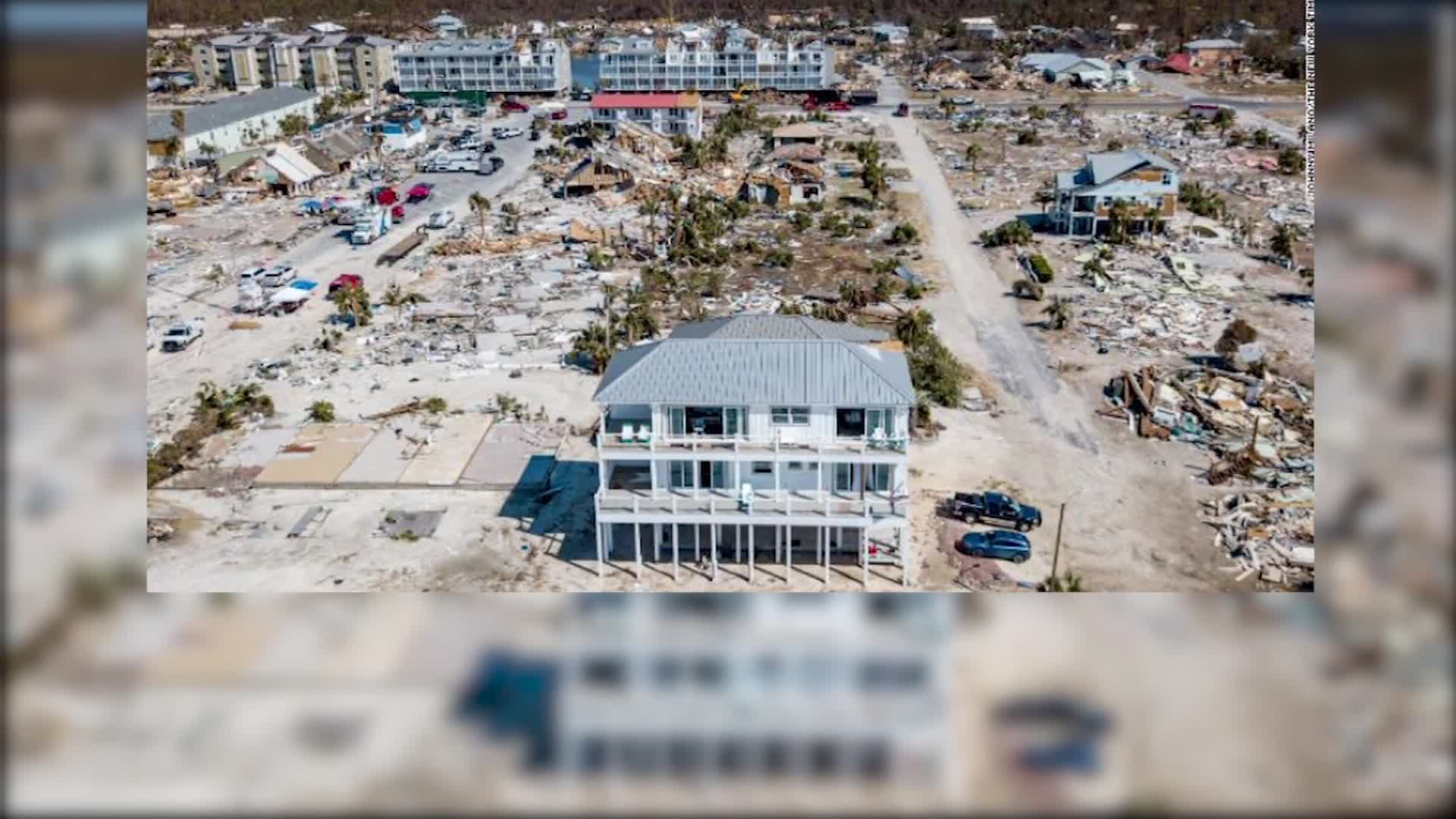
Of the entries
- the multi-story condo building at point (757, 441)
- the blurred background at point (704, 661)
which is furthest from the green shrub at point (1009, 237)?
the blurred background at point (704, 661)

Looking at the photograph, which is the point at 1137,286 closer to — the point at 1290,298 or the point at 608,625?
the point at 1290,298

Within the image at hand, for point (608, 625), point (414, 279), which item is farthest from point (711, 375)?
point (414, 279)

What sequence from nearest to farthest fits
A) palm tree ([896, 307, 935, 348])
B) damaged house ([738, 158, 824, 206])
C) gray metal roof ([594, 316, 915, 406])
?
gray metal roof ([594, 316, 915, 406]), palm tree ([896, 307, 935, 348]), damaged house ([738, 158, 824, 206])

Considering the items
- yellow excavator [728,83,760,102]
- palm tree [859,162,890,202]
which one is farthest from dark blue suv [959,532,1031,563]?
yellow excavator [728,83,760,102]

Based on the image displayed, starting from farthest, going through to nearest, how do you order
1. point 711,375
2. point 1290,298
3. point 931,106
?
point 931,106 < point 1290,298 < point 711,375

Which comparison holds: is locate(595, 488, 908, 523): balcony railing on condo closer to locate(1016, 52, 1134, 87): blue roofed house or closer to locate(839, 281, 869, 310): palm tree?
locate(839, 281, 869, 310): palm tree

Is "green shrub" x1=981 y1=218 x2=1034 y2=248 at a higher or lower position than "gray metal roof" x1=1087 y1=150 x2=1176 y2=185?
lower

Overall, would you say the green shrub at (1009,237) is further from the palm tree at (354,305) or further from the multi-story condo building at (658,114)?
the multi-story condo building at (658,114)
